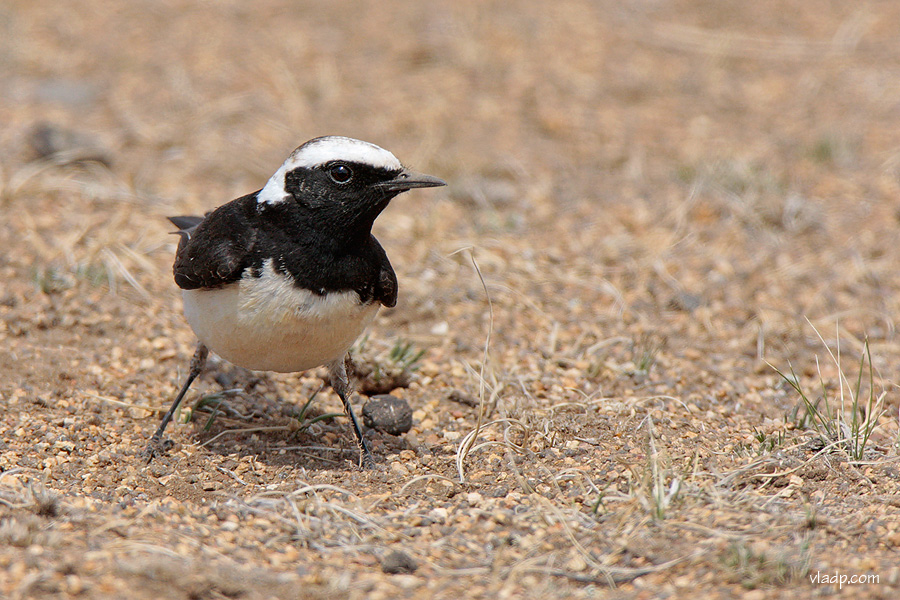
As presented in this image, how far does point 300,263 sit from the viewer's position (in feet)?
15.4

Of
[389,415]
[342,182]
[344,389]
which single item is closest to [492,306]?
[389,415]

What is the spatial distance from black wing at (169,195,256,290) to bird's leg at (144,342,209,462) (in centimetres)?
55

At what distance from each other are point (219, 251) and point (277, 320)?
0.46 meters

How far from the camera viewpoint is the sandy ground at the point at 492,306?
162 inches

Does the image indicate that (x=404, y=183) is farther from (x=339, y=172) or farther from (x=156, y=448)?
(x=156, y=448)

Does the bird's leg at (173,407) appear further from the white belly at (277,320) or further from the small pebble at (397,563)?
the small pebble at (397,563)

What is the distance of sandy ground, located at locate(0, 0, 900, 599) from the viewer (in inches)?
162

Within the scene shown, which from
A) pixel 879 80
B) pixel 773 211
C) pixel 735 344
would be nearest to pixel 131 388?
pixel 735 344

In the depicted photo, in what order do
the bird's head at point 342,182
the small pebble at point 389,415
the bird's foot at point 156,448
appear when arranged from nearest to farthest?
the bird's head at point 342,182 → the bird's foot at point 156,448 → the small pebble at point 389,415

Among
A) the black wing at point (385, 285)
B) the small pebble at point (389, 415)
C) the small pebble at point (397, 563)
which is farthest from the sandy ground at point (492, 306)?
the black wing at point (385, 285)

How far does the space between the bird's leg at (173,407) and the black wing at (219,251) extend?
55 cm

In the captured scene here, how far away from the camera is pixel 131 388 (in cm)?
573

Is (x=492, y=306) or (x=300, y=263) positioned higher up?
(x=300, y=263)

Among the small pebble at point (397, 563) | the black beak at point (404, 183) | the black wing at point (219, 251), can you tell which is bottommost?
the small pebble at point (397, 563)
